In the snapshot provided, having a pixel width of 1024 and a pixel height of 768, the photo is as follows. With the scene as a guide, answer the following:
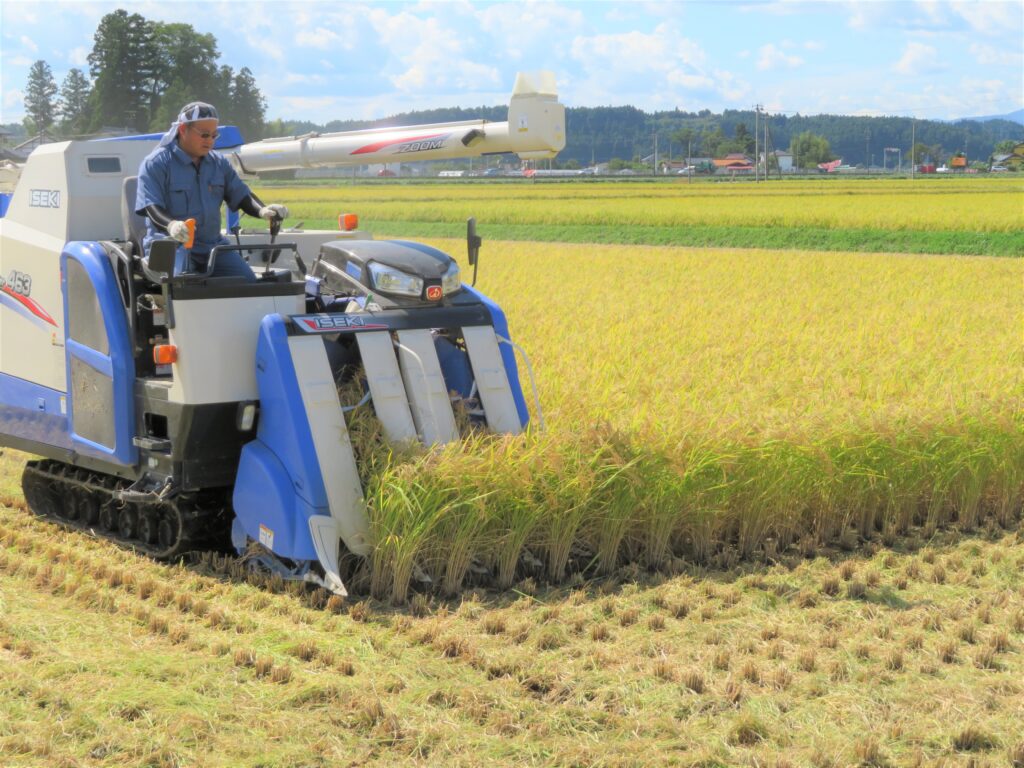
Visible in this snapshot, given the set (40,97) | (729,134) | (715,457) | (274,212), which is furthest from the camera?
(729,134)

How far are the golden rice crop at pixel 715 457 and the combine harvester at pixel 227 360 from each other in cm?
40

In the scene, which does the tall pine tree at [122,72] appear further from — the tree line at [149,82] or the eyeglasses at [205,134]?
the eyeglasses at [205,134]

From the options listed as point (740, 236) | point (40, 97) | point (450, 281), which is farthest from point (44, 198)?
point (40, 97)

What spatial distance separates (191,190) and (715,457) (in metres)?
3.11

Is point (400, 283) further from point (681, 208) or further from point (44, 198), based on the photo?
point (681, 208)

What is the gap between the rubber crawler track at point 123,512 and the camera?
6.38 metres

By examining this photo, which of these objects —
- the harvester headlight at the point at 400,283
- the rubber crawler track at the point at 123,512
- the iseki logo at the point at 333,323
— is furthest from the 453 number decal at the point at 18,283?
the harvester headlight at the point at 400,283

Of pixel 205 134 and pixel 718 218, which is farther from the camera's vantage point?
pixel 718 218

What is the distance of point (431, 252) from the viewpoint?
22.5 ft

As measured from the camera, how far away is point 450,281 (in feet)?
22.2

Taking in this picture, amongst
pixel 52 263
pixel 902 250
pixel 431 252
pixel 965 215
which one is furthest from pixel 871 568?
pixel 965 215

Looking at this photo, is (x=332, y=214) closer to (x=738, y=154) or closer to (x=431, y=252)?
(x=431, y=252)

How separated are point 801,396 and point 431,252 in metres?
2.85

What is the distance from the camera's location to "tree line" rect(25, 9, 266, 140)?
2014 inches
